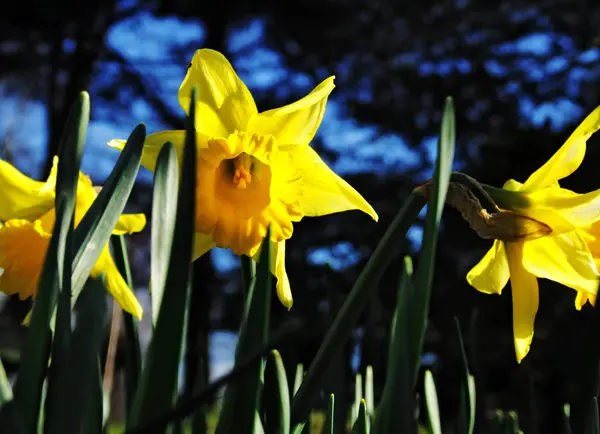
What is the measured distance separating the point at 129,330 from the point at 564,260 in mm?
468

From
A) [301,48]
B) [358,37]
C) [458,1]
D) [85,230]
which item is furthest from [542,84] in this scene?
[85,230]

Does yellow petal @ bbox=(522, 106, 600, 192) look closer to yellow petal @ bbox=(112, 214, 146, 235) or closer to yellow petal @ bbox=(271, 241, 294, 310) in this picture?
yellow petal @ bbox=(271, 241, 294, 310)

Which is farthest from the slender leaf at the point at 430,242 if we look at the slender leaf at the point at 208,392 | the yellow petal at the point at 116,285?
the yellow petal at the point at 116,285

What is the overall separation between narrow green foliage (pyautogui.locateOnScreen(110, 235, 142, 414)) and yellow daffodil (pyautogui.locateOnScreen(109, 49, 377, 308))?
8 centimetres

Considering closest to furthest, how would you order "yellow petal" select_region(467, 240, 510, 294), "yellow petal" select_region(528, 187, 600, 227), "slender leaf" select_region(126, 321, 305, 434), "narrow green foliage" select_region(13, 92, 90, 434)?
"slender leaf" select_region(126, 321, 305, 434), "narrow green foliage" select_region(13, 92, 90, 434), "yellow petal" select_region(528, 187, 600, 227), "yellow petal" select_region(467, 240, 510, 294)

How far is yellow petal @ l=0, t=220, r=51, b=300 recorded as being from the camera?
0.66 metres

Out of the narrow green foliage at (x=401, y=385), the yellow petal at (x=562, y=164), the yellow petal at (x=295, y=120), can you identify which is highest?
the yellow petal at (x=295, y=120)

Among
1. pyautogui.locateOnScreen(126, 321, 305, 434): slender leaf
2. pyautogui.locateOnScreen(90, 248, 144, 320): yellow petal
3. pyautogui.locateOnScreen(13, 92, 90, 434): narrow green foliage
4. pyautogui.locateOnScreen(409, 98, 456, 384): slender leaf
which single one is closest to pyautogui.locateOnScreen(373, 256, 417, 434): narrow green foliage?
pyautogui.locateOnScreen(409, 98, 456, 384): slender leaf

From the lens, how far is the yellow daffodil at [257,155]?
70 centimetres

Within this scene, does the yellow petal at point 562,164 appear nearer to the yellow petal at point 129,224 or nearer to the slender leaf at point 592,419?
the slender leaf at point 592,419

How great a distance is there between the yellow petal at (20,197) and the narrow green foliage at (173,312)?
1.19ft

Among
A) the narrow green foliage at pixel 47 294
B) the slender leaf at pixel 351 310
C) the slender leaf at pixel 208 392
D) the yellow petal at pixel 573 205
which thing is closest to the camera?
the slender leaf at pixel 208 392

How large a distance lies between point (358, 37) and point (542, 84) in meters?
1.71

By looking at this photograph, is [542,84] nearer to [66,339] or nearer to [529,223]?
[529,223]
